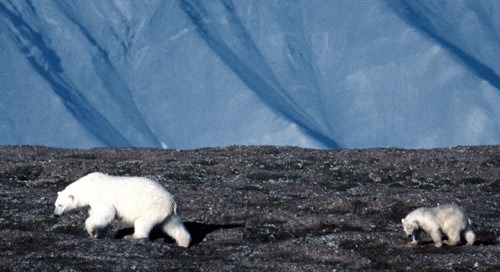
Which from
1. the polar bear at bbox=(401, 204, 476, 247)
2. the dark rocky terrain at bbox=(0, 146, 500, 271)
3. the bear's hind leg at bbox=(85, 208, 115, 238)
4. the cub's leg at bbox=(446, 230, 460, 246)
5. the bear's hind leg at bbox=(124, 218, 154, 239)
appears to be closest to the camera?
the dark rocky terrain at bbox=(0, 146, 500, 271)

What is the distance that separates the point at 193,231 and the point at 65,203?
16.0 feet

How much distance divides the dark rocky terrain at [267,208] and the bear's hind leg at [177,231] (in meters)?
0.62

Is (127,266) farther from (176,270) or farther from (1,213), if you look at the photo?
(1,213)

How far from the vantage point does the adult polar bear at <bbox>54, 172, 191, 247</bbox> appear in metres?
32.7

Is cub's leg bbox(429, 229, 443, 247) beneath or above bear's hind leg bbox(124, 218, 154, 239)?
beneath

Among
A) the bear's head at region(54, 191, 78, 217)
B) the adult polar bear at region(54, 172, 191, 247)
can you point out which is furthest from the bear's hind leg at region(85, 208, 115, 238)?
the bear's head at region(54, 191, 78, 217)

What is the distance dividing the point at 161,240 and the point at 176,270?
3.95 meters

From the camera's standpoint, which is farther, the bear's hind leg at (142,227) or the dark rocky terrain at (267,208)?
the bear's hind leg at (142,227)

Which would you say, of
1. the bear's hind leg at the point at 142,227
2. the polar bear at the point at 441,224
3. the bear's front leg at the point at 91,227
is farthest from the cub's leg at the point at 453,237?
the bear's front leg at the point at 91,227

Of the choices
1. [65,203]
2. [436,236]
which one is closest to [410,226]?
[436,236]

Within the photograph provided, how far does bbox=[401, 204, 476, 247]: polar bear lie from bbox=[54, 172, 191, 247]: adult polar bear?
24.1 ft

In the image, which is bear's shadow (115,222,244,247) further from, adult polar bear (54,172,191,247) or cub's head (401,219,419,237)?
cub's head (401,219,419,237)

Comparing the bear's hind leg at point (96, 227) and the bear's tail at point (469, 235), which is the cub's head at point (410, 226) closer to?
the bear's tail at point (469, 235)

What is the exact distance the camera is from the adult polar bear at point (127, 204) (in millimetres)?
32656
